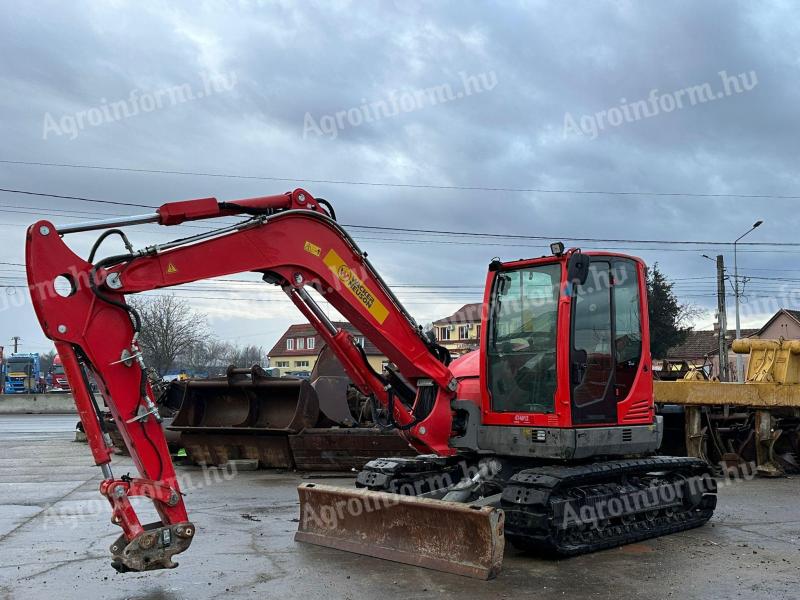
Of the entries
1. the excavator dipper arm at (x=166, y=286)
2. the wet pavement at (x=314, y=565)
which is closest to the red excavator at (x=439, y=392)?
the excavator dipper arm at (x=166, y=286)

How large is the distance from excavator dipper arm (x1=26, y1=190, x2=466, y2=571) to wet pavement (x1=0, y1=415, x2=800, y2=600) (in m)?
0.86

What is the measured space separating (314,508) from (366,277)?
2268 millimetres

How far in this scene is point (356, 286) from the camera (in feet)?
23.0

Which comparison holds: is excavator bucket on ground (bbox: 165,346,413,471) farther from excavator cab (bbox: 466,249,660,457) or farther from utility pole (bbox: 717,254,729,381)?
utility pole (bbox: 717,254,729,381)

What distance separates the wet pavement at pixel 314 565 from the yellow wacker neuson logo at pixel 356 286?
2125 mm

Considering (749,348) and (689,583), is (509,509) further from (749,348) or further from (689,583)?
(749,348)

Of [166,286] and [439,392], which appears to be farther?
[439,392]

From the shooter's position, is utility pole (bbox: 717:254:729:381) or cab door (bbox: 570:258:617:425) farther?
utility pole (bbox: 717:254:729:381)

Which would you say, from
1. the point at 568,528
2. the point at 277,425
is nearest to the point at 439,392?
the point at 568,528

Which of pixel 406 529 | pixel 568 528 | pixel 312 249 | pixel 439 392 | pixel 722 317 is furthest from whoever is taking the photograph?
pixel 722 317

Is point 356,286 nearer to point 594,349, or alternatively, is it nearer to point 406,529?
point 406,529

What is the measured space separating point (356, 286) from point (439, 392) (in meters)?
1.36

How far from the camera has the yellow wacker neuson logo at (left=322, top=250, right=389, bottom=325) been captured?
6855 mm

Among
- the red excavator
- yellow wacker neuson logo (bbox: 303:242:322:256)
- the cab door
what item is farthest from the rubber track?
yellow wacker neuson logo (bbox: 303:242:322:256)
